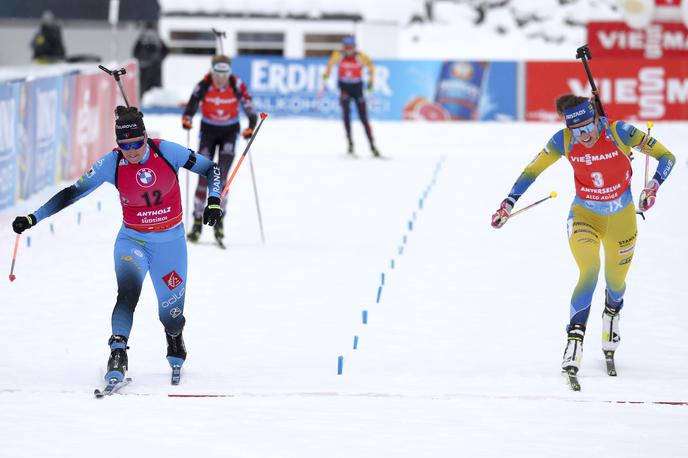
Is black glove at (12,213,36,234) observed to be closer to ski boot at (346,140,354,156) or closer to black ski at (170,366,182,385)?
black ski at (170,366,182,385)

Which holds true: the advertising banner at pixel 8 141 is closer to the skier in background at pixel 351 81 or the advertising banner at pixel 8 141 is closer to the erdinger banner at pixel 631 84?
the skier in background at pixel 351 81

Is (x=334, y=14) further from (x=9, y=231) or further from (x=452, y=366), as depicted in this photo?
(x=452, y=366)

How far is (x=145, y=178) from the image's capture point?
8.72m

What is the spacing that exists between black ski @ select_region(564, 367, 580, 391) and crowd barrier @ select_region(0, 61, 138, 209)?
9.58m

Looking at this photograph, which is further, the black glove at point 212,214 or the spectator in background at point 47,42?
the spectator in background at point 47,42

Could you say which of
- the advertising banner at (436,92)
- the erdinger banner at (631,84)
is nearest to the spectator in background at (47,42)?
the advertising banner at (436,92)

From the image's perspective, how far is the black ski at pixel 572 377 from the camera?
342 inches

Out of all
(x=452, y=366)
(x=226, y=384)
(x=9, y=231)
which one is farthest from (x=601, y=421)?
(x=9, y=231)

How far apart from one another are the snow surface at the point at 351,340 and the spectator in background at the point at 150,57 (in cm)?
1386

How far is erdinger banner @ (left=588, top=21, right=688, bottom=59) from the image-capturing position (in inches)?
1173

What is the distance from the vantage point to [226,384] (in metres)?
8.83

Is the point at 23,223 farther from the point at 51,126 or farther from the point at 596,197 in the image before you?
the point at 51,126

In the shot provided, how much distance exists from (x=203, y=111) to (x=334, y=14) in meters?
23.9

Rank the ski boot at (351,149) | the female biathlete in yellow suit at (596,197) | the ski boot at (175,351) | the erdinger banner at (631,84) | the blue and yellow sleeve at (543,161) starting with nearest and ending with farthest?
the ski boot at (175,351), the female biathlete in yellow suit at (596,197), the blue and yellow sleeve at (543,161), the ski boot at (351,149), the erdinger banner at (631,84)
